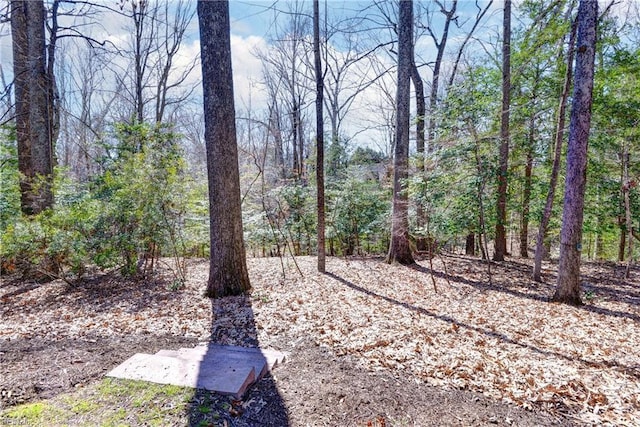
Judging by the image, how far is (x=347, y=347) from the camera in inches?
128

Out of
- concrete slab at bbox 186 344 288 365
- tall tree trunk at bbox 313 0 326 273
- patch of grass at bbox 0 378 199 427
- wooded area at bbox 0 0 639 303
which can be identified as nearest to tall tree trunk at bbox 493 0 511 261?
wooded area at bbox 0 0 639 303

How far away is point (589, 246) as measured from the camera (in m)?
14.6

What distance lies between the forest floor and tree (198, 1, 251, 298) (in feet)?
1.49

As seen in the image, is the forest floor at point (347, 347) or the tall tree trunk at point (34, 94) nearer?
the forest floor at point (347, 347)

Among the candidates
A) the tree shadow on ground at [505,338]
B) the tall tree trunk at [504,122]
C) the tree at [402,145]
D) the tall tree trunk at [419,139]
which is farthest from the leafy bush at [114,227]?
the tall tree trunk at [504,122]

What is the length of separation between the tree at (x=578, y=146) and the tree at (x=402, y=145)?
3165 millimetres

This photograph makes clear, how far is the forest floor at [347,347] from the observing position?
2.21 metres

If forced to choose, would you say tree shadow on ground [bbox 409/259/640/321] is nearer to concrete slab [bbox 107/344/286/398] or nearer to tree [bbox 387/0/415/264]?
tree [bbox 387/0/415/264]

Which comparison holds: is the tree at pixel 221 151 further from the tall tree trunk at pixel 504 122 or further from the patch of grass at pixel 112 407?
the tall tree trunk at pixel 504 122

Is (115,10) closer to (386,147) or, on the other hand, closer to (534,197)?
(534,197)

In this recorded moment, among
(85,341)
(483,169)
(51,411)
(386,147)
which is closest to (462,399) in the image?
(51,411)

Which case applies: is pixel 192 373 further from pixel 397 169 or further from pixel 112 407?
pixel 397 169

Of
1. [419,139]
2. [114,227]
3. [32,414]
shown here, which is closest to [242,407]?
[32,414]

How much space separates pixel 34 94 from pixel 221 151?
480 centimetres
